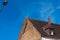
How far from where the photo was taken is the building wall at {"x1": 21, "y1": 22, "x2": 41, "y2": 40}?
33.4 m

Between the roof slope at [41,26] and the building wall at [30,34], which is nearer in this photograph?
→ the building wall at [30,34]

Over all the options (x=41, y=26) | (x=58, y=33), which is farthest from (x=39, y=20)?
(x=58, y=33)

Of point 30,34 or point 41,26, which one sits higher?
point 41,26

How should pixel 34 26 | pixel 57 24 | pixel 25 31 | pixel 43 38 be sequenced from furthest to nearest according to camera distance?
pixel 57 24 → pixel 25 31 → pixel 34 26 → pixel 43 38

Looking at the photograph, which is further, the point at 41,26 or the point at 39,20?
the point at 39,20

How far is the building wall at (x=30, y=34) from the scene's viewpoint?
110ft

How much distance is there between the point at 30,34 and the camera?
35281 mm

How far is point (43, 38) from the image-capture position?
32.2 metres

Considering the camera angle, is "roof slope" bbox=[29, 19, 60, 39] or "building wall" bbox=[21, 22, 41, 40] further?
"roof slope" bbox=[29, 19, 60, 39]

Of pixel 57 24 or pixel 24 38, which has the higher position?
pixel 57 24

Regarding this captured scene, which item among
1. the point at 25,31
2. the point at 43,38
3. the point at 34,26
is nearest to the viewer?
the point at 43,38

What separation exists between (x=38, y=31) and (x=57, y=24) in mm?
8606

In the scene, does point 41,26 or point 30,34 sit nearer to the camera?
point 30,34

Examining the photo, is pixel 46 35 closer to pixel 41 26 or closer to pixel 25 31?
pixel 41 26
